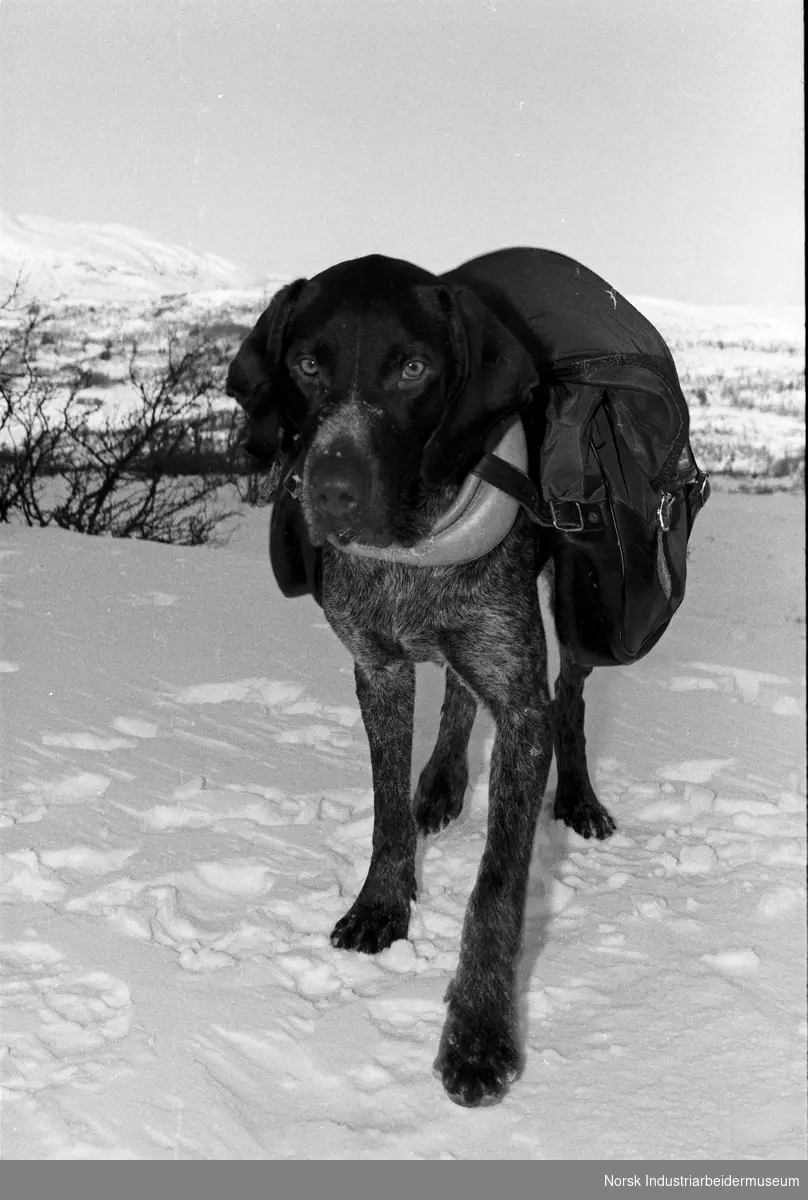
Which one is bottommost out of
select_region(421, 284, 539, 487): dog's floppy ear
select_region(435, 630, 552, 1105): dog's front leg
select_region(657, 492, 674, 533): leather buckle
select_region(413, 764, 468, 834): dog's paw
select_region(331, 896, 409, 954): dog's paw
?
select_region(413, 764, 468, 834): dog's paw

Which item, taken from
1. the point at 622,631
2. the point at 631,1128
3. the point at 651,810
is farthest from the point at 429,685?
the point at 631,1128

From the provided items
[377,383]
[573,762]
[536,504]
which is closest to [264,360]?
[377,383]

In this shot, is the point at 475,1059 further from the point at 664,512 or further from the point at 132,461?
the point at 132,461

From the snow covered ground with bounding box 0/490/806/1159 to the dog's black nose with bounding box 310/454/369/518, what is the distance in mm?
1105

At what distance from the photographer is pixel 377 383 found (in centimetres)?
255

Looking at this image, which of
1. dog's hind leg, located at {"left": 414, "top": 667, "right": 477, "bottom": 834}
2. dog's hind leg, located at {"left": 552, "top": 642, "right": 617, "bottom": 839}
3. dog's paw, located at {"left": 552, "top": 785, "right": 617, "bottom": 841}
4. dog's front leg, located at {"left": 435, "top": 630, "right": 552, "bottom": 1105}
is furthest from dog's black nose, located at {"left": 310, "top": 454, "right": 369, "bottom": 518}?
dog's paw, located at {"left": 552, "top": 785, "right": 617, "bottom": 841}

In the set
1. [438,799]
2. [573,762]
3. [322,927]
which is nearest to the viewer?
[322,927]

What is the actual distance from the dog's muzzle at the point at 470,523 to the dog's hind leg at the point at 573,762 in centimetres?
110

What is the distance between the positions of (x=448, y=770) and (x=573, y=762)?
1.33 ft

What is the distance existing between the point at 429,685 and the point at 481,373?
9.14 ft

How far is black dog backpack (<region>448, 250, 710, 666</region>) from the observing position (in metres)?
2.98

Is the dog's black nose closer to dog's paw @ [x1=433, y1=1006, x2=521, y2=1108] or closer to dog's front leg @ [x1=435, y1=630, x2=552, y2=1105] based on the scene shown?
dog's front leg @ [x1=435, y1=630, x2=552, y2=1105]

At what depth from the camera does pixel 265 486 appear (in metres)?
3.19
